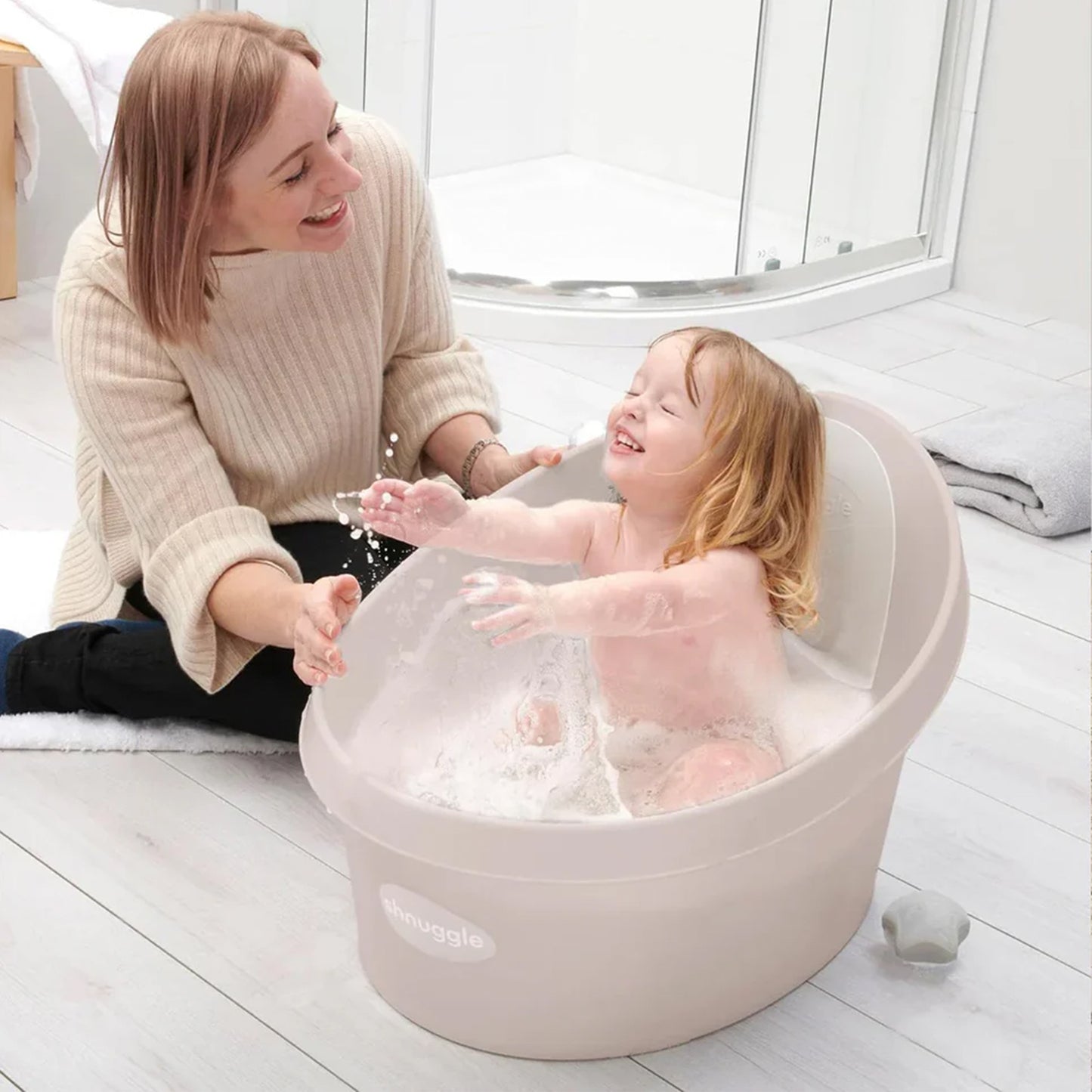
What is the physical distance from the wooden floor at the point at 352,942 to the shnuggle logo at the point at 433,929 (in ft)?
0.34

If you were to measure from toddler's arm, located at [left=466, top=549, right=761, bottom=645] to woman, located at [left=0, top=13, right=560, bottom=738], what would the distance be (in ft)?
0.53

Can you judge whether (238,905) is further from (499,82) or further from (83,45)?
(499,82)

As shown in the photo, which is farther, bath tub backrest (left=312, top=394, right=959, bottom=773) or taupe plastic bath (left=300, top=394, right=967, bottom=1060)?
bath tub backrest (left=312, top=394, right=959, bottom=773)

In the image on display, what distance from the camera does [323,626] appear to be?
128 cm

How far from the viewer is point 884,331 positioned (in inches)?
112

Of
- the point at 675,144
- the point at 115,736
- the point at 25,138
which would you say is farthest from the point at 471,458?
the point at 675,144

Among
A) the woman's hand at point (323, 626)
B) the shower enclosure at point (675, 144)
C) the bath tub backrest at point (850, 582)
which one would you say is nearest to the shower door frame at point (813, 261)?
the shower enclosure at point (675, 144)

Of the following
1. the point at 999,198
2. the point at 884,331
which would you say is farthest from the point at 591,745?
the point at 999,198

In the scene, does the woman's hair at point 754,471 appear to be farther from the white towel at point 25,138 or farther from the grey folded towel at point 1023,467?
the white towel at point 25,138

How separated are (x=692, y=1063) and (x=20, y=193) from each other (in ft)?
6.68

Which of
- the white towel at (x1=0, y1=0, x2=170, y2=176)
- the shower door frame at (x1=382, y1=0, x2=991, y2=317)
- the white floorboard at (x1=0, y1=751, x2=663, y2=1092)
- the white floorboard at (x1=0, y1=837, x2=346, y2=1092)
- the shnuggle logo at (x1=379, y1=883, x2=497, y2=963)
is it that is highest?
the white towel at (x1=0, y1=0, x2=170, y2=176)

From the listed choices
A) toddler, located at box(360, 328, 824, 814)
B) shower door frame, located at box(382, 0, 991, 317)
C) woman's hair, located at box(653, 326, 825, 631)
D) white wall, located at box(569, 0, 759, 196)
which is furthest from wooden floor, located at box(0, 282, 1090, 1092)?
white wall, located at box(569, 0, 759, 196)

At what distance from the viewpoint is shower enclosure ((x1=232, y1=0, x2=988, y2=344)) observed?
2.77 metres

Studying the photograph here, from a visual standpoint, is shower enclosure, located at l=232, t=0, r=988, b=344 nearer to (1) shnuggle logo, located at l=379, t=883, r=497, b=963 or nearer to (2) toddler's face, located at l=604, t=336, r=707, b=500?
(2) toddler's face, located at l=604, t=336, r=707, b=500
